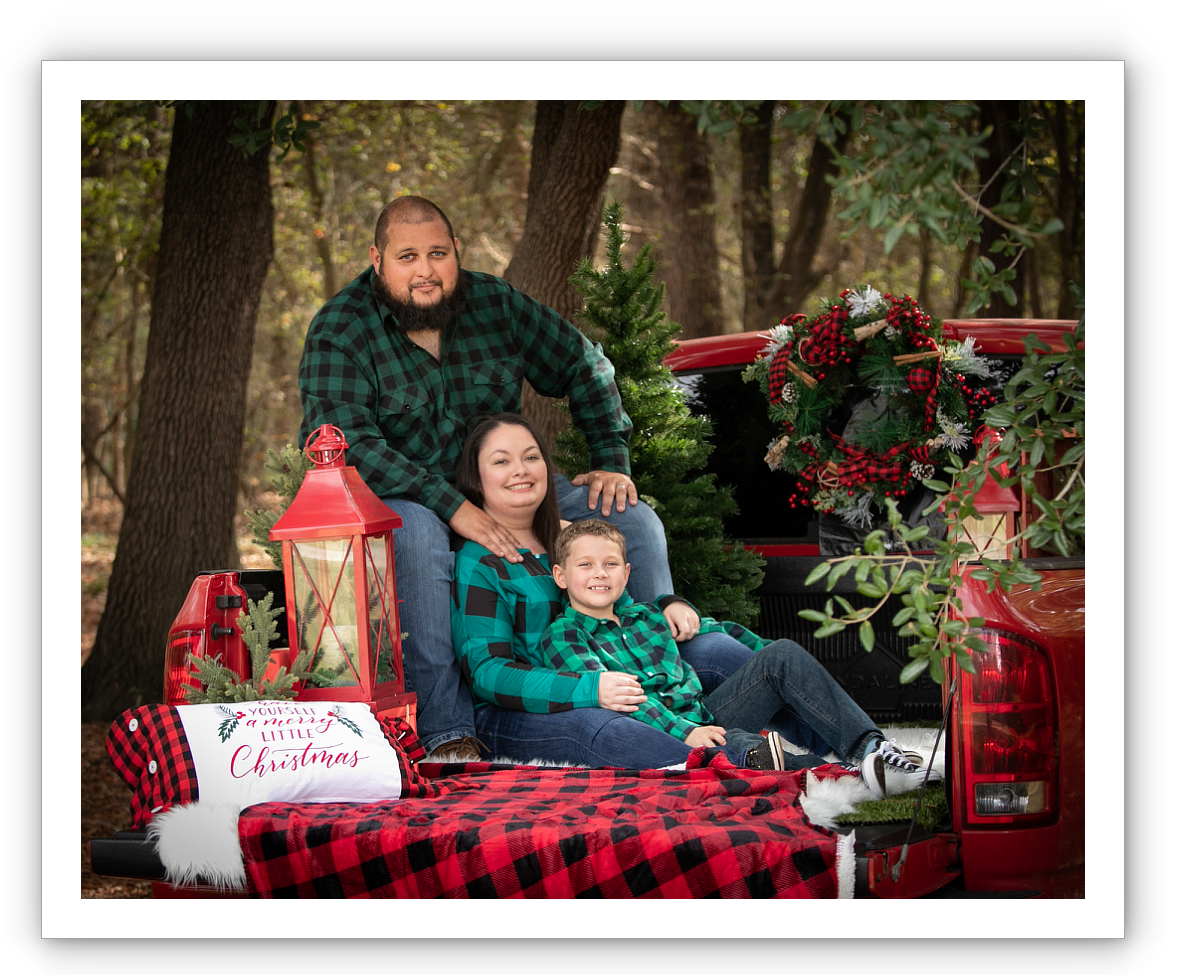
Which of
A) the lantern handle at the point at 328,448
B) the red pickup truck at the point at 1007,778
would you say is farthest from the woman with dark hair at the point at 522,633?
the red pickup truck at the point at 1007,778

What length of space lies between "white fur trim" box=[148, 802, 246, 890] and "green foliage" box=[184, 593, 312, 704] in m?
0.43

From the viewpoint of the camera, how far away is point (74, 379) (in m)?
2.98

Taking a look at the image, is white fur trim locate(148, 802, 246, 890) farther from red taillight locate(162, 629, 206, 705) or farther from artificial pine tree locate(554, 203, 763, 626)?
artificial pine tree locate(554, 203, 763, 626)

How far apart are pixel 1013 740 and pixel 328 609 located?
1.88 meters

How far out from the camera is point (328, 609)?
133 inches

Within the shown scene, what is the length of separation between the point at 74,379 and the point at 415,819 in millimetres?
1414

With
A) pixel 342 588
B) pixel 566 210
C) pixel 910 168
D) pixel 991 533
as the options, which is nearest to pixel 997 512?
pixel 991 533

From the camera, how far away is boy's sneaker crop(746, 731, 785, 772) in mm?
3215

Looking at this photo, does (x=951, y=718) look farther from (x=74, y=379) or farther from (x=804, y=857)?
(x=74, y=379)

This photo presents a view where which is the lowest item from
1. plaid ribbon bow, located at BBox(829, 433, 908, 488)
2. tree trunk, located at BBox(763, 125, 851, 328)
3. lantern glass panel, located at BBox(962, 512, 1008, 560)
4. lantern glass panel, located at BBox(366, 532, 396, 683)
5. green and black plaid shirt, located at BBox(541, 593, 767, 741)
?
green and black plaid shirt, located at BBox(541, 593, 767, 741)

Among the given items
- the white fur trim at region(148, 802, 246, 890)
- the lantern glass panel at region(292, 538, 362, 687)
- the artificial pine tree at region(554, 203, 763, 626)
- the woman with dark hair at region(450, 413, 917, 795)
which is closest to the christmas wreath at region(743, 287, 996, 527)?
the artificial pine tree at region(554, 203, 763, 626)

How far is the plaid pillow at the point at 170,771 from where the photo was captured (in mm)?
2863
